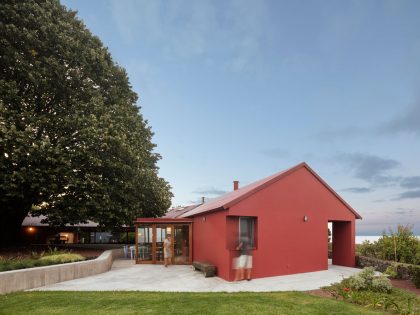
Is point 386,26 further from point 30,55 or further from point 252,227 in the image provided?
point 30,55

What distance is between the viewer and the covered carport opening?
→ 19.2m

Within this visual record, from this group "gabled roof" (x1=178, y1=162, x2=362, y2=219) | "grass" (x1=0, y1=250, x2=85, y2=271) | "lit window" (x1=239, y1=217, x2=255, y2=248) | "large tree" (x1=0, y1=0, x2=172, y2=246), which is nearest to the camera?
"grass" (x1=0, y1=250, x2=85, y2=271)

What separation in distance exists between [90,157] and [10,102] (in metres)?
5.22

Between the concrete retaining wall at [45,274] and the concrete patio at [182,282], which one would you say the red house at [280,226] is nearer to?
the concrete patio at [182,282]

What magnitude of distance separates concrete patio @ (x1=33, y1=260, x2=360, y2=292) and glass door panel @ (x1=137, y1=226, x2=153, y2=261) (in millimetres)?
3958

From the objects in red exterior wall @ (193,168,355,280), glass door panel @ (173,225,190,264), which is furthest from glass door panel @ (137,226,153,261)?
red exterior wall @ (193,168,355,280)

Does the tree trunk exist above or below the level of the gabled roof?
below

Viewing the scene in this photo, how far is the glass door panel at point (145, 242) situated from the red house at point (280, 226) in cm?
61

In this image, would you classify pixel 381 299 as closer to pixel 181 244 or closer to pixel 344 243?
pixel 344 243

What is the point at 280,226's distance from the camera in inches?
648

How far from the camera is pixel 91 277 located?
1534cm

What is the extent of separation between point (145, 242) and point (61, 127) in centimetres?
928

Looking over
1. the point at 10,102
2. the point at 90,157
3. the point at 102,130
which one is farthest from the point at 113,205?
the point at 10,102

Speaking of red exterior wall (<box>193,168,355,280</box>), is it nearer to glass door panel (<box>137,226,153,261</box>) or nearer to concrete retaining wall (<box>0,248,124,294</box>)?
glass door panel (<box>137,226,153,261</box>)
